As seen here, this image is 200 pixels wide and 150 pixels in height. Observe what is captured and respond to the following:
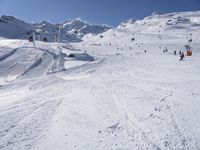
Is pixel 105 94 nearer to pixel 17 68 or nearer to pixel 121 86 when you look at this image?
pixel 121 86

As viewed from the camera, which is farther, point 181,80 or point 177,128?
point 181,80

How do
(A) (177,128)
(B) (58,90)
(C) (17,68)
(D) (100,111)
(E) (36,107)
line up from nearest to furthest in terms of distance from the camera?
(A) (177,128) → (D) (100,111) → (E) (36,107) → (B) (58,90) → (C) (17,68)

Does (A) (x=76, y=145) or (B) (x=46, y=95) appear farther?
(B) (x=46, y=95)

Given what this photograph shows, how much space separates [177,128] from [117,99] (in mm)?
4698

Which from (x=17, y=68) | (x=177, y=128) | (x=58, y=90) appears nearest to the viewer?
(x=177, y=128)

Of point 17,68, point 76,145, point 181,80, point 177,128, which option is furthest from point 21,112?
point 17,68

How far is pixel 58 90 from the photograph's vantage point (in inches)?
690

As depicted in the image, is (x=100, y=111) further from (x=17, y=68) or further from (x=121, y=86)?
(x=17, y=68)

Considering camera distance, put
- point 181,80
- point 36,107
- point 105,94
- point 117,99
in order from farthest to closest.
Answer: point 181,80, point 105,94, point 117,99, point 36,107

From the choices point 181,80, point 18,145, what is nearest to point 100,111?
point 18,145

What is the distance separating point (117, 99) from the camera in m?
14.3

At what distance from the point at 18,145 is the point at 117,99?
6.34m

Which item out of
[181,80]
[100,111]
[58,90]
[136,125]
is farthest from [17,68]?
[136,125]

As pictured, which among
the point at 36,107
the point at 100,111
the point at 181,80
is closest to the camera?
the point at 100,111
